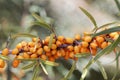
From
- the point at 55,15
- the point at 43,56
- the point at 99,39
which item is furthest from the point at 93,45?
the point at 55,15

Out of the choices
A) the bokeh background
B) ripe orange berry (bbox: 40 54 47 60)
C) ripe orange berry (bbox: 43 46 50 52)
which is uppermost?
the bokeh background

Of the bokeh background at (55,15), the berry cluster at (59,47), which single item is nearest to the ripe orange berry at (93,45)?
the berry cluster at (59,47)

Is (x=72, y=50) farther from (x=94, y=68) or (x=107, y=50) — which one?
(x=94, y=68)

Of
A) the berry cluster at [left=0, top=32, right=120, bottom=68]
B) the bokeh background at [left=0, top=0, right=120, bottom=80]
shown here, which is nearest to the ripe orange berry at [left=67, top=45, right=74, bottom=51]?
the berry cluster at [left=0, top=32, right=120, bottom=68]

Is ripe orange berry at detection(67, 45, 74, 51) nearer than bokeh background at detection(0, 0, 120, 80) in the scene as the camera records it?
Yes

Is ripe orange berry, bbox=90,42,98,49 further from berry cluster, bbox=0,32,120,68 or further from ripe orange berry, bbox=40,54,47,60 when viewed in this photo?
ripe orange berry, bbox=40,54,47,60

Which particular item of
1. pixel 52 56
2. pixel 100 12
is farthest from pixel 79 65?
pixel 100 12

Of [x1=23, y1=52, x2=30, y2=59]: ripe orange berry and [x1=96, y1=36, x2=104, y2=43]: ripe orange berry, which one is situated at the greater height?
[x1=96, y1=36, x2=104, y2=43]: ripe orange berry

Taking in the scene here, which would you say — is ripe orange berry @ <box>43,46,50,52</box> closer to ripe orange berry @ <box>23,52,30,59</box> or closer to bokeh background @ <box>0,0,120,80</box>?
ripe orange berry @ <box>23,52,30,59</box>

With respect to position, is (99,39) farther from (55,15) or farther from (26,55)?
(55,15)
